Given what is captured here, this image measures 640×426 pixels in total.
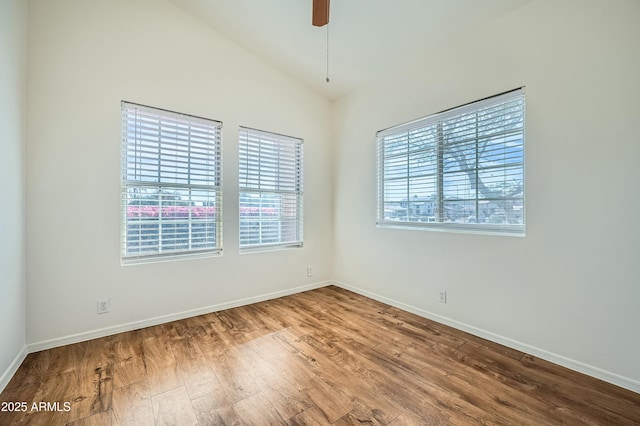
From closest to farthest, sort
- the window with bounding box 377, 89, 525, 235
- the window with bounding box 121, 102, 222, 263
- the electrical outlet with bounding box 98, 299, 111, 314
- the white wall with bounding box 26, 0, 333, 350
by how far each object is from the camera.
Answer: the white wall with bounding box 26, 0, 333, 350, the window with bounding box 377, 89, 525, 235, the electrical outlet with bounding box 98, 299, 111, 314, the window with bounding box 121, 102, 222, 263

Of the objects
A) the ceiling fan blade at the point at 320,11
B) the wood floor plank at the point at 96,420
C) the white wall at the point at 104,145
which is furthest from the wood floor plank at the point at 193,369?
the ceiling fan blade at the point at 320,11

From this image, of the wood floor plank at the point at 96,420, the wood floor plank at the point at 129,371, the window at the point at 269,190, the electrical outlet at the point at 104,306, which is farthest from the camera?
the window at the point at 269,190

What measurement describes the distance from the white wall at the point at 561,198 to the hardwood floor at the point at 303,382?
0.26 metres

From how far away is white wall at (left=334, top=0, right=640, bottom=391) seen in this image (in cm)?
183

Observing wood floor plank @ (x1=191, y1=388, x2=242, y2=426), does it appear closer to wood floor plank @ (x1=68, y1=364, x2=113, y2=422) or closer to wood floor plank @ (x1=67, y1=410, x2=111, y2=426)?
wood floor plank @ (x1=67, y1=410, x2=111, y2=426)

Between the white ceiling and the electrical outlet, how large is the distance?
315 centimetres

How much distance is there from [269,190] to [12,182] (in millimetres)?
2293

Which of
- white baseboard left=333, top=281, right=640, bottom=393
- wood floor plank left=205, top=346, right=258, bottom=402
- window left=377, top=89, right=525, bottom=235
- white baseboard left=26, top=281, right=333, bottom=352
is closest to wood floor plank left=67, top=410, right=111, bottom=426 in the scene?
wood floor plank left=205, top=346, right=258, bottom=402

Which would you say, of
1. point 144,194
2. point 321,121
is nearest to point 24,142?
point 144,194

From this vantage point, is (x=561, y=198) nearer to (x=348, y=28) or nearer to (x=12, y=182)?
(x=348, y=28)

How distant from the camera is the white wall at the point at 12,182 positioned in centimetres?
180

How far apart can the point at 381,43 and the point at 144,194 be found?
297 cm

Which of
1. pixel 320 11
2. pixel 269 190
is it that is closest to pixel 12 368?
pixel 269 190

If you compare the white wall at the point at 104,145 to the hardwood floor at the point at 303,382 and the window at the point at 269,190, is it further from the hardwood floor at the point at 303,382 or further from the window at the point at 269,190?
the hardwood floor at the point at 303,382
